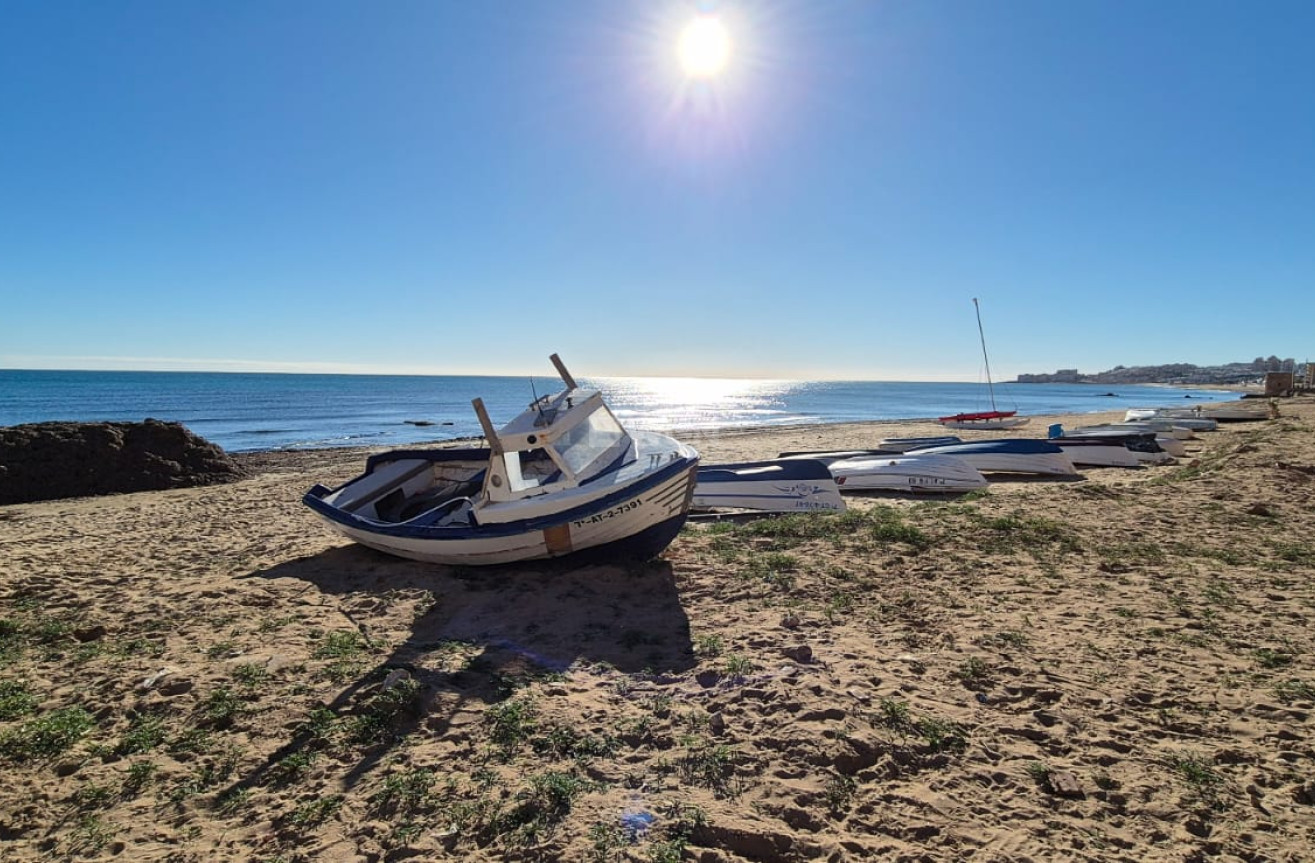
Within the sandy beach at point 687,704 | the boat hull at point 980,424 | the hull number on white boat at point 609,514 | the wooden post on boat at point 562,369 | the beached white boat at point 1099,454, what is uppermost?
the wooden post on boat at point 562,369

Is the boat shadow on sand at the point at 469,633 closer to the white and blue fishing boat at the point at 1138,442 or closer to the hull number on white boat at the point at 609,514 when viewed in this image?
the hull number on white boat at the point at 609,514

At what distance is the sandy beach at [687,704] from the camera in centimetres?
296

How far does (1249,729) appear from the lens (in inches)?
143

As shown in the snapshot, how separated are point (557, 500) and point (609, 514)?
0.60 m

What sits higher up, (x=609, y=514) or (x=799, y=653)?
(x=609, y=514)

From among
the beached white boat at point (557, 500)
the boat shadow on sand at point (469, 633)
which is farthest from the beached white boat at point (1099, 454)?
the boat shadow on sand at point (469, 633)

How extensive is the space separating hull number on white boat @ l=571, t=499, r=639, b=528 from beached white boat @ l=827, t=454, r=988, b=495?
7.65m

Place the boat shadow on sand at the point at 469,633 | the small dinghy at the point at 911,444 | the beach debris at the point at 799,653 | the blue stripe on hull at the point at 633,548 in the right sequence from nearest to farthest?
the boat shadow on sand at the point at 469,633 < the beach debris at the point at 799,653 < the blue stripe on hull at the point at 633,548 < the small dinghy at the point at 911,444

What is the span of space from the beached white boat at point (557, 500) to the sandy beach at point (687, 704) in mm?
378

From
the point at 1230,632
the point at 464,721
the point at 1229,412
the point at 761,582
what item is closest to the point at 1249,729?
the point at 1230,632

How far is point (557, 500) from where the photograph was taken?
22.0 ft

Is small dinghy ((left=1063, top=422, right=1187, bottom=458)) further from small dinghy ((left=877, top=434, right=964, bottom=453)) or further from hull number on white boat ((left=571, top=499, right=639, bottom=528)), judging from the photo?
hull number on white boat ((left=571, top=499, right=639, bottom=528))

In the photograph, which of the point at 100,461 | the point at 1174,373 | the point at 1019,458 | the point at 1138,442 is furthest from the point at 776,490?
the point at 1174,373

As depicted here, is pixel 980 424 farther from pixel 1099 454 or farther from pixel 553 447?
pixel 553 447
